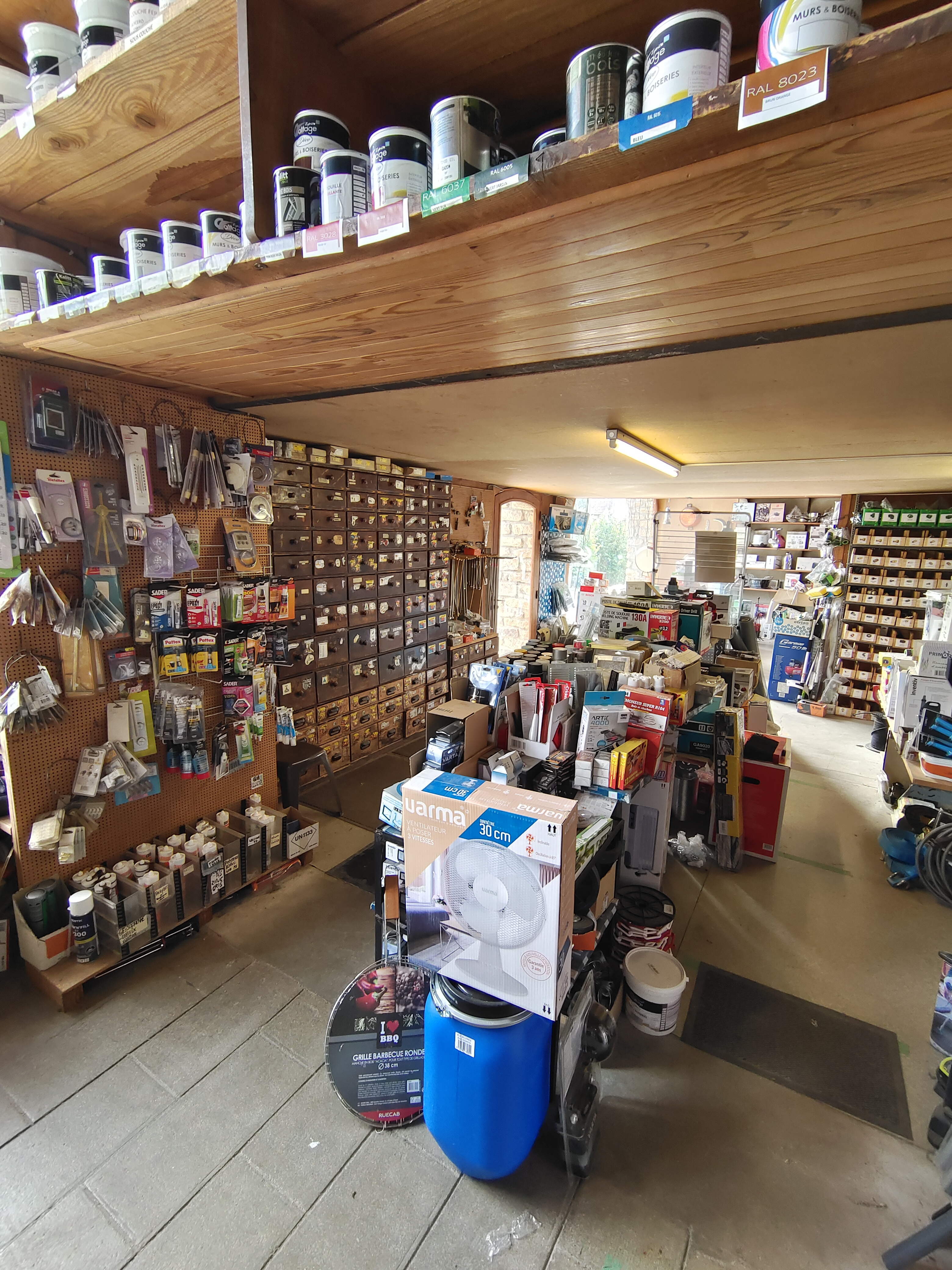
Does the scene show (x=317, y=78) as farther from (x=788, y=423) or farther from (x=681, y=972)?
(x=681, y=972)

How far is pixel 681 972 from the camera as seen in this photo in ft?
7.10

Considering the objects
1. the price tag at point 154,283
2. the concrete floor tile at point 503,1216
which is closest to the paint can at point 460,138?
the price tag at point 154,283

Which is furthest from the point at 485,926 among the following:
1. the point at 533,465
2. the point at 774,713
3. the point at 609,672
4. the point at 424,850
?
the point at 774,713

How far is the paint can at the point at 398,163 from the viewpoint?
3.19 ft

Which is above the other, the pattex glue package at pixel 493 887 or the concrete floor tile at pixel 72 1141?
the pattex glue package at pixel 493 887

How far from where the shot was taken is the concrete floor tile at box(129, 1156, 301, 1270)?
144 cm

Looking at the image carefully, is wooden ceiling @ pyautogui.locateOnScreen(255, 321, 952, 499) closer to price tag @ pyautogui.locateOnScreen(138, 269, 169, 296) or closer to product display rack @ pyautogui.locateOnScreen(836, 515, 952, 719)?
price tag @ pyautogui.locateOnScreen(138, 269, 169, 296)

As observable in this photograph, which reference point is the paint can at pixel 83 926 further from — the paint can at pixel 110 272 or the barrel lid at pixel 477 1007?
the paint can at pixel 110 272

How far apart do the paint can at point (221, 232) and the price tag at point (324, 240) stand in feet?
1.24

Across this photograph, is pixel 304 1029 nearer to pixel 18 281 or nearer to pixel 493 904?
pixel 493 904

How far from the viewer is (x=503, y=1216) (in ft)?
5.10

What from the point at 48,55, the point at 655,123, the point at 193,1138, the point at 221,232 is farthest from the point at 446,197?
the point at 193,1138

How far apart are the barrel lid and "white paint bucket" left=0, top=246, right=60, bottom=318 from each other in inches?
94.2

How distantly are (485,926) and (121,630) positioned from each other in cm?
194
